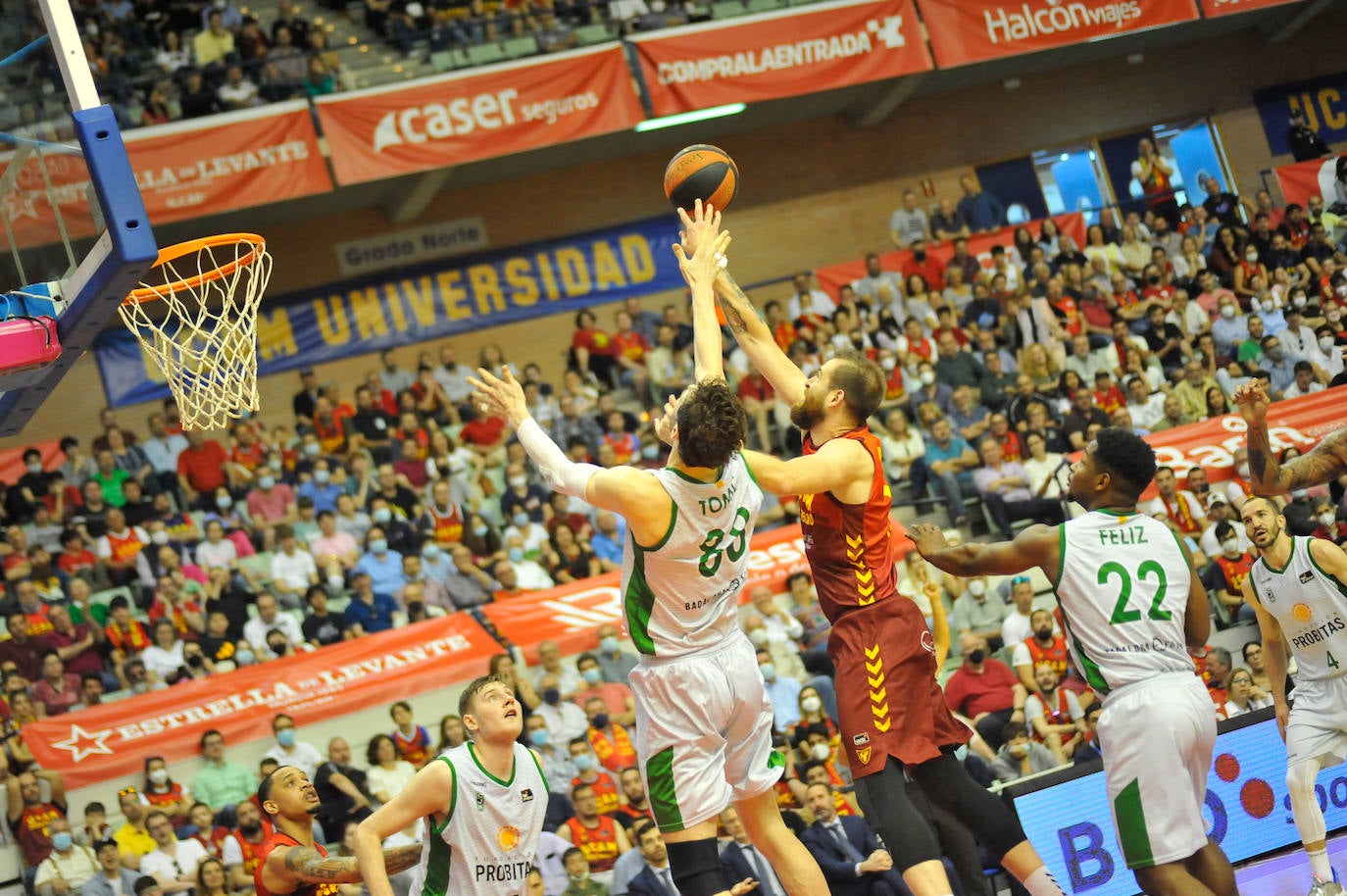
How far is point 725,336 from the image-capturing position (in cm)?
1734

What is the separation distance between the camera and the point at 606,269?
65.5ft

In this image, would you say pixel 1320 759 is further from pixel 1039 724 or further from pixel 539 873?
pixel 539 873

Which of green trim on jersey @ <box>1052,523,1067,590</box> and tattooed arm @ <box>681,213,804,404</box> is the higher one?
tattooed arm @ <box>681,213,804,404</box>

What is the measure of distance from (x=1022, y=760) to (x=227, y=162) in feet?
35.2

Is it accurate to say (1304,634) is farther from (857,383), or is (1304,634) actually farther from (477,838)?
(477,838)

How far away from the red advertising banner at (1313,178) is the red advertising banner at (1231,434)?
21.4ft

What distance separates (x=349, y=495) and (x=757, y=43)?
784 cm

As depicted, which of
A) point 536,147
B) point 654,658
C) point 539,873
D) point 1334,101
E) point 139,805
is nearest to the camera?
point 654,658

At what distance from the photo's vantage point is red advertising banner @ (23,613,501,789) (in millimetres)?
11078

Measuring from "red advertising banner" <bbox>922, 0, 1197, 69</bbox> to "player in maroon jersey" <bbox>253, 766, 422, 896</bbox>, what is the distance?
Answer: 15.0 m

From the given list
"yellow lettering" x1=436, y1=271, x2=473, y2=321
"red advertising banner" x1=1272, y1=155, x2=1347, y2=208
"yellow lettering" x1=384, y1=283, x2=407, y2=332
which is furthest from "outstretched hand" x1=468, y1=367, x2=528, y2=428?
"red advertising banner" x1=1272, y1=155, x2=1347, y2=208

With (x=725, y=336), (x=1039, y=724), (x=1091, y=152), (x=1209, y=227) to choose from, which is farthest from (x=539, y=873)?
(x=1091, y=152)

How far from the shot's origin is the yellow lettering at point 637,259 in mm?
20047

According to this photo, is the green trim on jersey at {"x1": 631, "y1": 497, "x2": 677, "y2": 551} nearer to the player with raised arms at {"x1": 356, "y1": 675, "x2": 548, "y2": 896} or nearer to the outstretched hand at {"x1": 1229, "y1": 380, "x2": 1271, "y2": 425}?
the player with raised arms at {"x1": 356, "y1": 675, "x2": 548, "y2": 896}
